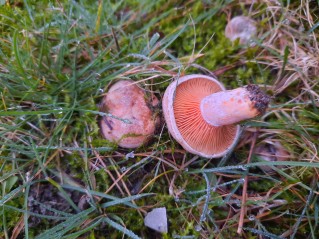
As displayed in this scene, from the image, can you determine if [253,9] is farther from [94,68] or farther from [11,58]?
[11,58]

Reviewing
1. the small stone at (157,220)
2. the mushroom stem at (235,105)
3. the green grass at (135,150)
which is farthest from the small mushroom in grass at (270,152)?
the small stone at (157,220)

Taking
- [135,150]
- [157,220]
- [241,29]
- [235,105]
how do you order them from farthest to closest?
[241,29]
[135,150]
[157,220]
[235,105]

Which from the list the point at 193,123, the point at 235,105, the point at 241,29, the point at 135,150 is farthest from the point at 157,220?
the point at 241,29

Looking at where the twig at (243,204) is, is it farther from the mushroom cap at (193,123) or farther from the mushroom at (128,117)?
the mushroom at (128,117)

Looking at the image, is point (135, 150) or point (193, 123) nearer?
point (193, 123)

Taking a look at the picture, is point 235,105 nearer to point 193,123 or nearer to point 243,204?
point 193,123

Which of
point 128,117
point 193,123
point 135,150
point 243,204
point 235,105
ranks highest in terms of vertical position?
point 235,105

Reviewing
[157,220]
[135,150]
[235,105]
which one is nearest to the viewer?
[235,105]

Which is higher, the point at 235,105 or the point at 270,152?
the point at 235,105
